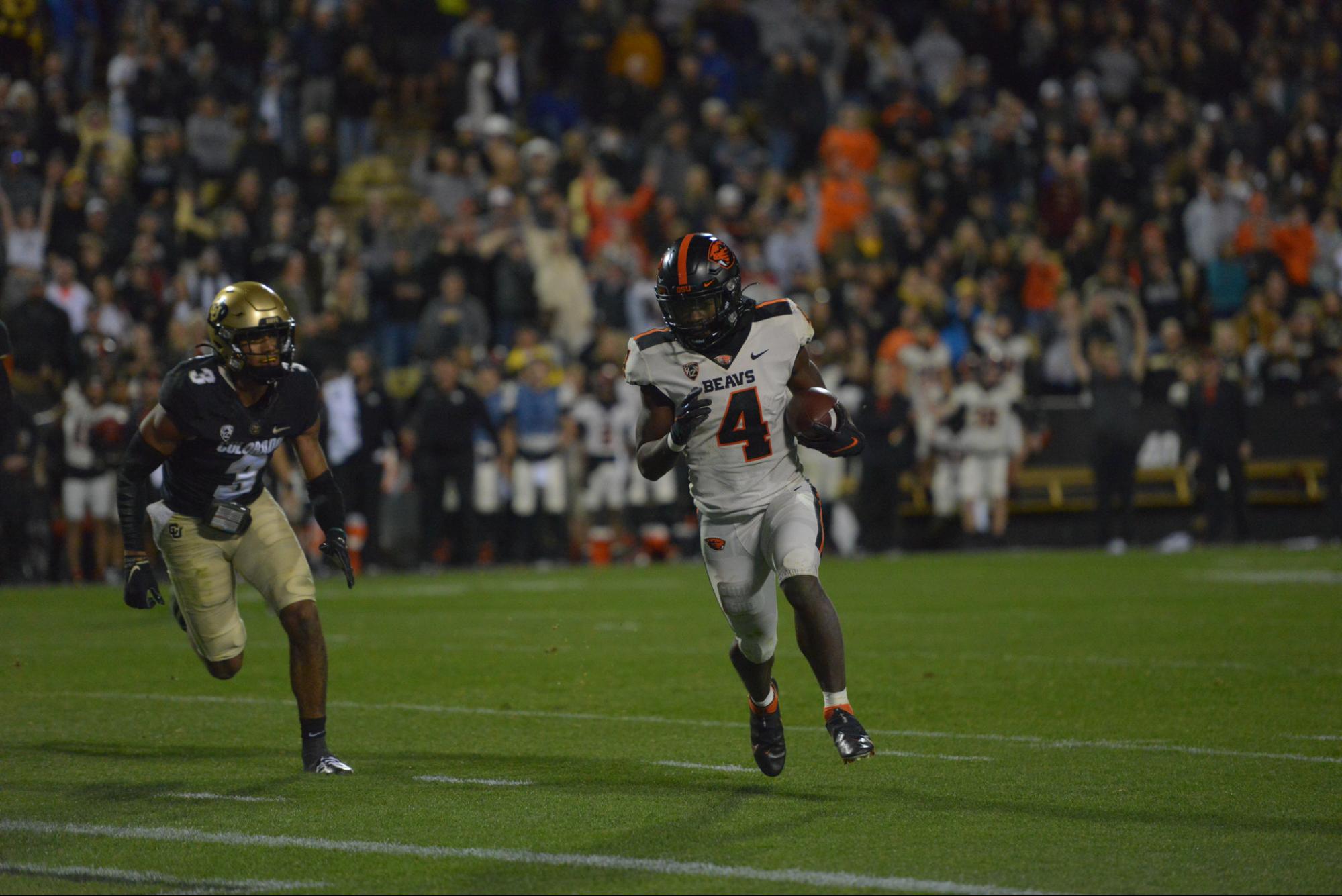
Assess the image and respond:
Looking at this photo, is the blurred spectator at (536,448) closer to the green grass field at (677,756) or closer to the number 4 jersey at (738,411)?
the green grass field at (677,756)

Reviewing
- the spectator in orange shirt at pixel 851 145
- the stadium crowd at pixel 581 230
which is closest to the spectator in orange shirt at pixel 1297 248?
the stadium crowd at pixel 581 230

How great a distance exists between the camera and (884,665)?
909 centimetres

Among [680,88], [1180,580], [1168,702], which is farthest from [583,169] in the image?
[1168,702]

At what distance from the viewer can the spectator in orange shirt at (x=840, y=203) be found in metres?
18.8

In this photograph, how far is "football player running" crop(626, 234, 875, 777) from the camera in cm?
596

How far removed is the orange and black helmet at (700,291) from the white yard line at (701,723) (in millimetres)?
1877

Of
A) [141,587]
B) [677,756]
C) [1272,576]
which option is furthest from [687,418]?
[1272,576]

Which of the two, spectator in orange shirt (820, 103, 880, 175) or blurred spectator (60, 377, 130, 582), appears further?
spectator in orange shirt (820, 103, 880, 175)

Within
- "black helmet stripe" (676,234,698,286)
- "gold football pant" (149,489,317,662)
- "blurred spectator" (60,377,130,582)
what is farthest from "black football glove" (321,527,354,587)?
"blurred spectator" (60,377,130,582)

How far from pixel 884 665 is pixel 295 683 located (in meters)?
3.59

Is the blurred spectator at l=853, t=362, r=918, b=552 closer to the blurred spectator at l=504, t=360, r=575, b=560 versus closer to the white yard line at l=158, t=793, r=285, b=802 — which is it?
the blurred spectator at l=504, t=360, r=575, b=560

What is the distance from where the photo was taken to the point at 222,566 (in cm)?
672

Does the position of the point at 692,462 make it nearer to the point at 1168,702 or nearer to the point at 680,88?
the point at 1168,702

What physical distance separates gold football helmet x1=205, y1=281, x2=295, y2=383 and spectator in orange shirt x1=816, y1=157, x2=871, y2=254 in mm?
12565
